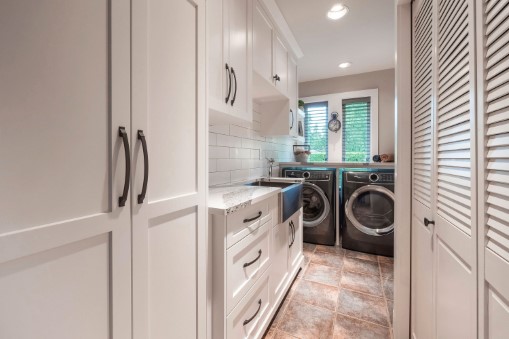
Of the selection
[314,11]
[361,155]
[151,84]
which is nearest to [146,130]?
[151,84]

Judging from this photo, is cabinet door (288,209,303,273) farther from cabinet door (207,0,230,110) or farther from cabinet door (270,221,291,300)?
cabinet door (207,0,230,110)

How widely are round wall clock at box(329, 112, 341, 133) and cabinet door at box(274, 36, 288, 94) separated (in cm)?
153

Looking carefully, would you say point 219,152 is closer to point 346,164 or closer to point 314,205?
point 314,205

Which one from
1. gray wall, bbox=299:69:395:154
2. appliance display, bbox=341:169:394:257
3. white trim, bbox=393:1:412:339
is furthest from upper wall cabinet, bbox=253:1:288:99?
gray wall, bbox=299:69:395:154

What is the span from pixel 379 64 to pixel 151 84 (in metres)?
3.46

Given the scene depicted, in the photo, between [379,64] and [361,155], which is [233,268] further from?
[379,64]

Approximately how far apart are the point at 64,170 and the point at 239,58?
1296 mm

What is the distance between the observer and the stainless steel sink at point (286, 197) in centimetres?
175

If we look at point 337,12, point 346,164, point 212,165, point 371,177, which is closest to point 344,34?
point 337,12

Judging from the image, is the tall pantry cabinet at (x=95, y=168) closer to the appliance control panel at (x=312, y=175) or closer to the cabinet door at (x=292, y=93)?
the cabinet door at (x=292, y=93)

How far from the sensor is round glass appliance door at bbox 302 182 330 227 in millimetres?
3020

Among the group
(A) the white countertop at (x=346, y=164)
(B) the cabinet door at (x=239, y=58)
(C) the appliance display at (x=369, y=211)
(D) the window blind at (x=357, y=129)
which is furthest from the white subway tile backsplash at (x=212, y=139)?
(D) the window blind at (x=357, y=129)

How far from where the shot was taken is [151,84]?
2.42ft

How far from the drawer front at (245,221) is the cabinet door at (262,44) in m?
1.08
